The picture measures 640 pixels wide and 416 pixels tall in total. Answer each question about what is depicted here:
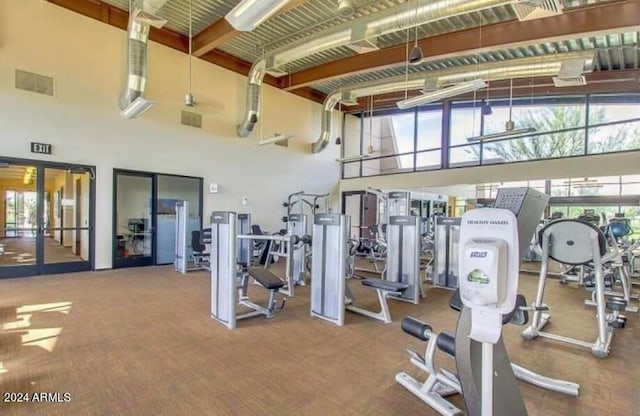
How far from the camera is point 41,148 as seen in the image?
5.92 m

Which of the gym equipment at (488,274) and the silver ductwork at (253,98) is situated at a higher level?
the silver ductwork at (253,98)

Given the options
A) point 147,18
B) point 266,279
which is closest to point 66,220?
point 147,18

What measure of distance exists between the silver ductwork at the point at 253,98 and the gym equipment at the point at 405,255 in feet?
15.3

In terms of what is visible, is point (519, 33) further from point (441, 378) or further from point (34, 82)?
point (34, 82)

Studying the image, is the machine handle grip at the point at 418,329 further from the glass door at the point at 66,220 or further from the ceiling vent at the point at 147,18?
the glass door at the point at 66,220

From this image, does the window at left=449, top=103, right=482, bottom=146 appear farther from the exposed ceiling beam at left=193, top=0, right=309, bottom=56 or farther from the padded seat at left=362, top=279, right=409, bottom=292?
the padded seat at left=362, top=279, right=409, bottom=292

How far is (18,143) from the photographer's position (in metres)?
5.70

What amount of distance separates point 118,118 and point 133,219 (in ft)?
6.92

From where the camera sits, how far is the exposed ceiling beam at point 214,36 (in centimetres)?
621

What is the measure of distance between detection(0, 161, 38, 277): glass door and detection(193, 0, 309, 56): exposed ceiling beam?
389cm

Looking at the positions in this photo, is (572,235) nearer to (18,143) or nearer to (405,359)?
(405,359)

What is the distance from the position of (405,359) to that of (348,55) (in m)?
6.78

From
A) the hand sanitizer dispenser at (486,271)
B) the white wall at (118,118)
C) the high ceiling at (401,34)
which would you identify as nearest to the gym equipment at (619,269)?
the high ceiling at (401,34)

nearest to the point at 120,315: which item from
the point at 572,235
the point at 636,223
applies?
the point at 572,235
